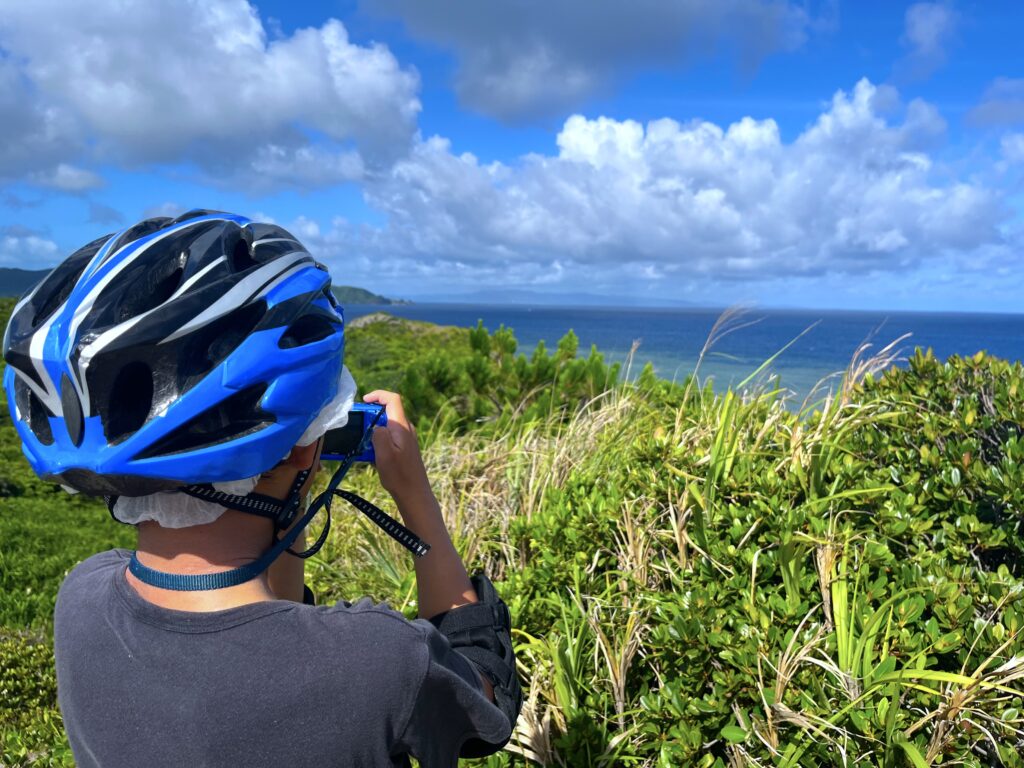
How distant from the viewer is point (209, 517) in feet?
4.49

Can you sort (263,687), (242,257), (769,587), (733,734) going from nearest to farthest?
(263,687), (242,257), (733,734), (769,587)

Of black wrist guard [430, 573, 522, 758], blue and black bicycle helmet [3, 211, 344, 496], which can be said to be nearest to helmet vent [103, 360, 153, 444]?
blue and black bicycle helmet [3, 211, 344, 496]

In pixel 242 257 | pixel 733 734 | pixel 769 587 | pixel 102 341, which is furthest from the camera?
pixel 769 587

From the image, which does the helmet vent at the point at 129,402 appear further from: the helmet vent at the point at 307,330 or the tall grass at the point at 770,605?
the tall grass at the point at 770,605

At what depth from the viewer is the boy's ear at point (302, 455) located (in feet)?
4.91

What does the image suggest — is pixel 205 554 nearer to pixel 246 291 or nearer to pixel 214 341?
pixel 214 341

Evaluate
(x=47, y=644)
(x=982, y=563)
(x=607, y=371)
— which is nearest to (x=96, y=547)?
(x=47, y=644)

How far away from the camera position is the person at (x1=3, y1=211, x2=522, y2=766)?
1211mm

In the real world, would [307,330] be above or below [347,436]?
above

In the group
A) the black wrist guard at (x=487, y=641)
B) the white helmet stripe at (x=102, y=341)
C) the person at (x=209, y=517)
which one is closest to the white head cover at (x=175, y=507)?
the person at (x=209, y=517)

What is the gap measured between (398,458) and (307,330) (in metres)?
0.39

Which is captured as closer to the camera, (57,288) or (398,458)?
(57,288)

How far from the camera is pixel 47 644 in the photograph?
14.4 feet

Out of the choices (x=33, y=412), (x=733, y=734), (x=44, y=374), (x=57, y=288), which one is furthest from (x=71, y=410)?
(x=733, y=734)
